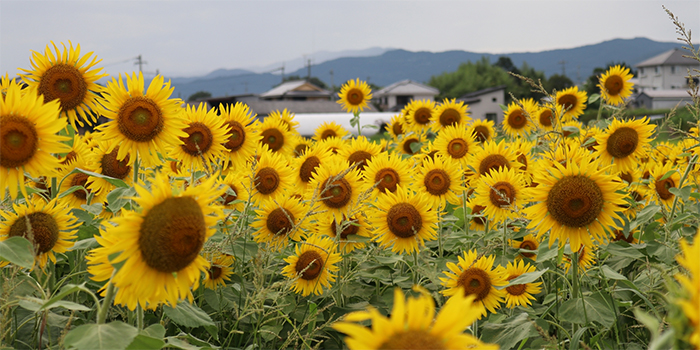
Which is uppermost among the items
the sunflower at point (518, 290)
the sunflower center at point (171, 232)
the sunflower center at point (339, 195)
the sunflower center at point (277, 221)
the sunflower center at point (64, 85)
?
the sunflower center at point (64, 85)

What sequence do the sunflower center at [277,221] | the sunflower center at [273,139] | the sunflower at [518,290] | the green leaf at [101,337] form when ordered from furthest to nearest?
the sunflower center at [273,139]
the sunflower center at [277,221]
the sunflower at [518,290]
the green leaf at [101,337]

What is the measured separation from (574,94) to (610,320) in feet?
17.9

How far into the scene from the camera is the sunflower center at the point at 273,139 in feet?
17.3

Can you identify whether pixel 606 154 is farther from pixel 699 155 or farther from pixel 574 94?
pixel 574 94

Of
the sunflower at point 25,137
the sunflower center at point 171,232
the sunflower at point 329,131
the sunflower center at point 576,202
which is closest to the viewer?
the sunflower center at point 171,232

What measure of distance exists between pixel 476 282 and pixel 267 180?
1858 mm

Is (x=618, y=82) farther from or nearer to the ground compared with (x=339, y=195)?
farther from the ground

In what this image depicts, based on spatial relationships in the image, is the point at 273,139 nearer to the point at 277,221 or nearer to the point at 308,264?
the point at 277,221

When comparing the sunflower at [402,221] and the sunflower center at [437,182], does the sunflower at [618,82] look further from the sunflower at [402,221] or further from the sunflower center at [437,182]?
the sunflower at [402,221]

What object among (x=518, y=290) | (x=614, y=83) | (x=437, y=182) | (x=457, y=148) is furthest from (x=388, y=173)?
(x=614, y=83)

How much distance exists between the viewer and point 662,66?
11012 cm

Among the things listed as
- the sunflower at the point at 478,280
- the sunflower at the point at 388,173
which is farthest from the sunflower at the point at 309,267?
the sunflower at the point at 388,173

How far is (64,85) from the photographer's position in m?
2.82

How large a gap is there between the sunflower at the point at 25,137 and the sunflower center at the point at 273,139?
3248 mm
